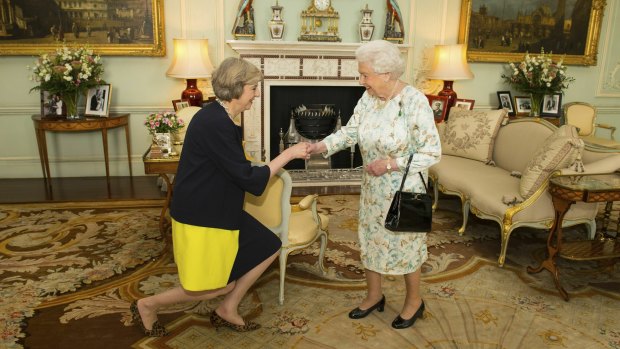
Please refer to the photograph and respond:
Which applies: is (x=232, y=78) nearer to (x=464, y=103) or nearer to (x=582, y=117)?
(x=464, y=103)

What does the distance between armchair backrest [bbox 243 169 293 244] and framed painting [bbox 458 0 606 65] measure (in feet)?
14.9

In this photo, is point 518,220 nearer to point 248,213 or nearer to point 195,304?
point 248,213

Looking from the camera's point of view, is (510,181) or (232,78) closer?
(232,78)

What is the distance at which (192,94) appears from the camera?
5.47 m

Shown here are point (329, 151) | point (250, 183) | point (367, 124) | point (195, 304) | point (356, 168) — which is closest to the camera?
point (250, 183)

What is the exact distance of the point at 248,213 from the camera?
2.72m

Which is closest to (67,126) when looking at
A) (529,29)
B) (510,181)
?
(510,181)

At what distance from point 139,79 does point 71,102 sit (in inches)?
Result: 33.3

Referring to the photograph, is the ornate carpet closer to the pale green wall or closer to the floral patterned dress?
the floral patterned dress

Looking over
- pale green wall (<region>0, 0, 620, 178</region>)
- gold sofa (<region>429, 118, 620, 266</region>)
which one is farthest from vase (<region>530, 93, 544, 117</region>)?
gold sofa (<region>429, 118, 620, 266</region>)

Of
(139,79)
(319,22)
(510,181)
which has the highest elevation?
(319,22)

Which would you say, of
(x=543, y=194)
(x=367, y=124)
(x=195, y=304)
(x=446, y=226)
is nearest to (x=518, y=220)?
(x=543, y=194)

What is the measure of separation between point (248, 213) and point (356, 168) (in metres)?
3.65

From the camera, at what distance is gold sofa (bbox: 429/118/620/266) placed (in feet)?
11.6
